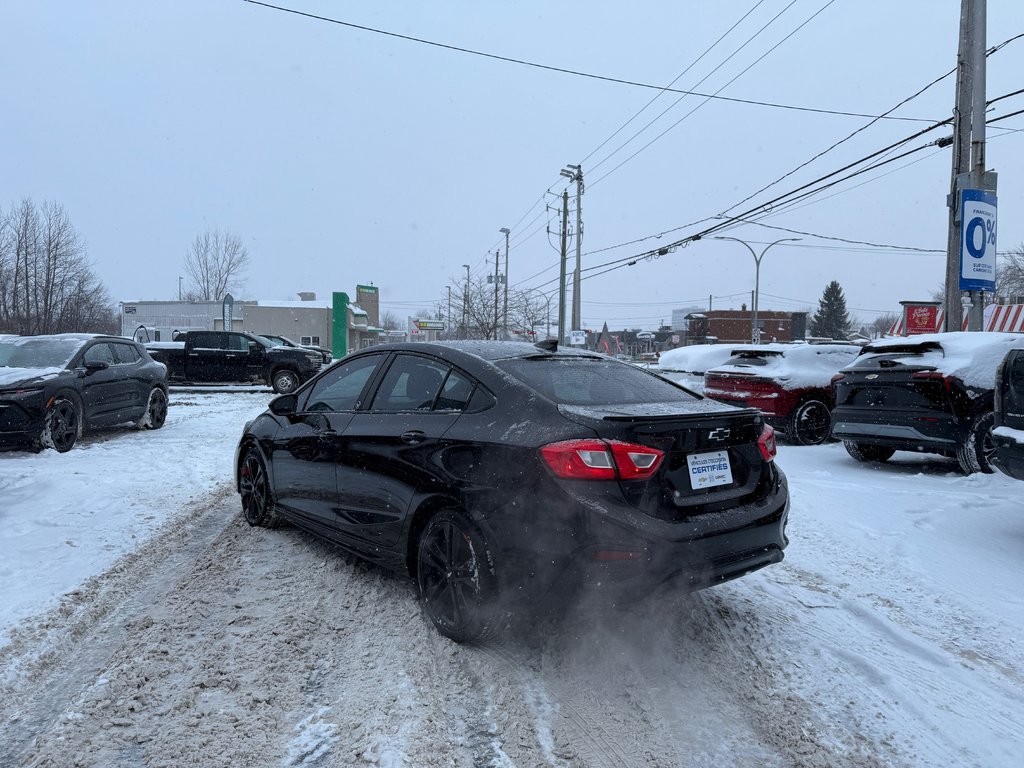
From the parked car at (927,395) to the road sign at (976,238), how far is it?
3584 millimetres

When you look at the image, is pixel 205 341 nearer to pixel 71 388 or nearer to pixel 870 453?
pixel 71 388

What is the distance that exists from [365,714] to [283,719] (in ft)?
1.05

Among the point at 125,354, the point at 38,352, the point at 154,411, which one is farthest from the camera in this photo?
the point at 154,411

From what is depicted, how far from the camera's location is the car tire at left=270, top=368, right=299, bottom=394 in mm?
19953

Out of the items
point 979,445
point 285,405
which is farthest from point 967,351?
point 285,405

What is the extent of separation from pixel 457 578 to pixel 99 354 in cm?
893

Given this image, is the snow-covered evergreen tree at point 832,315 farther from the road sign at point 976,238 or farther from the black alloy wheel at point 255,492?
the black alloy wheel at point 255,492

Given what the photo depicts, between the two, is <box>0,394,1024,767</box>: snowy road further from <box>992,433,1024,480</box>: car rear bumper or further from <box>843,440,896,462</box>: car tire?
<box>843,440,896,462</box>: car tire

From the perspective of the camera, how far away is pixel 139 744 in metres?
2.56

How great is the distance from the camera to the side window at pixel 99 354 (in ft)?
31.8

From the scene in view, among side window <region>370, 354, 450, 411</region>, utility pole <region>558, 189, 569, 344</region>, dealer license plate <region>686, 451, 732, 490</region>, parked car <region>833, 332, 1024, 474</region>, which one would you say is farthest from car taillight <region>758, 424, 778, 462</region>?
utility pole <region>558, 189, 569, 344</region>

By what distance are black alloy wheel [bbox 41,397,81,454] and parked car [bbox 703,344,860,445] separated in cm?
924

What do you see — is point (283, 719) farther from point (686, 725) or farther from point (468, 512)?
point (686, 725)

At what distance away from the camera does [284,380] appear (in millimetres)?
20094
